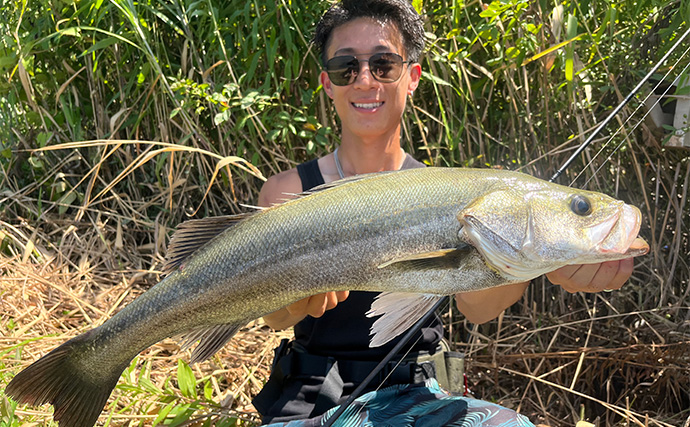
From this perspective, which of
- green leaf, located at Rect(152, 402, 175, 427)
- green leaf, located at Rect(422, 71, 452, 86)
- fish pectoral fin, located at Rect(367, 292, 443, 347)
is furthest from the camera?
green leaf, located at Rect(422, 71, 452, 86)

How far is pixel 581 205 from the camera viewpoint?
1774 millimetres

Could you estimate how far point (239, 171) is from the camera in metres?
4.02

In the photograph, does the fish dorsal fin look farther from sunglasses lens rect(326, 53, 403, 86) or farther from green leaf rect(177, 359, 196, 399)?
green leaf rect(177, 359, 196, 399)

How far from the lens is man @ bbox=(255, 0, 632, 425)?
2.37 metres

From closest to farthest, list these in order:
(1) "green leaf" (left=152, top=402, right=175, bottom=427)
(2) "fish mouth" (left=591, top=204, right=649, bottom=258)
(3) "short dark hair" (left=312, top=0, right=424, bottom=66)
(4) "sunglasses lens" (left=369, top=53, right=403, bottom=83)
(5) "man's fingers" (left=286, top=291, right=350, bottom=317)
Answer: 1. (2) "fish mouth" (left=591, top=204, right=649, bottom=258)
2. (5) "man's fingers" (left=286, top=291, right=350, bottom=317)
3. (4) "sunglasses lens" (left=369, top=53, right=403, bottom=83)
4. (3) "short dark hair" (left=312, top=0, right=424, bottom=66)
5. (1) "green leaf" (left=152, top=402, right=175, bottom=427)

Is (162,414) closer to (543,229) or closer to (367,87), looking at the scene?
(367,87)

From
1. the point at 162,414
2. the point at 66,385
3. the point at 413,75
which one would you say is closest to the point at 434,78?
the point at 413,75

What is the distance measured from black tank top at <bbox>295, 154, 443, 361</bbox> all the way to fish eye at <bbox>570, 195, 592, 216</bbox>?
98 centimetres

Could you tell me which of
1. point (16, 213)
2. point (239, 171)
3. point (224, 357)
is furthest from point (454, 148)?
point (16, 213)

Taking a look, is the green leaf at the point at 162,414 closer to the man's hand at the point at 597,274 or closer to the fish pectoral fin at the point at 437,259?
the fish pectoral fin at the point at 437,259

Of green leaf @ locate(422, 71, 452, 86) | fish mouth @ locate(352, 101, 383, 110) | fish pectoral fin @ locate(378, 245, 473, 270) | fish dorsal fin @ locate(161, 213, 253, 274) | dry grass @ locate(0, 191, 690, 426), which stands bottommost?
dry grass @ locate(0, 191, 690, 426)

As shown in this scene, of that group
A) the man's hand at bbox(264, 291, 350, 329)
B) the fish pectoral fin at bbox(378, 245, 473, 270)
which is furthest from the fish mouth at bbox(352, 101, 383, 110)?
the fish pectoral fin at bbox(378, 245, 473, 270)

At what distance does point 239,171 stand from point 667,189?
2.63m

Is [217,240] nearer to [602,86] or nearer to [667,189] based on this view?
[602,86]
